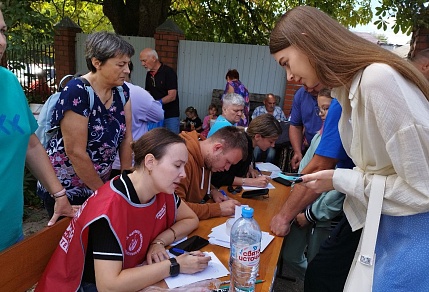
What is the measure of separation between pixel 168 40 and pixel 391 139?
21.6 ft

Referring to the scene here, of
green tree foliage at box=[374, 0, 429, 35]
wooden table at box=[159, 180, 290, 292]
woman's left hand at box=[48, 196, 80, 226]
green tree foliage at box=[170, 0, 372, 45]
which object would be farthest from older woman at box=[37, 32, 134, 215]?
green tree foliage at box=[170, 0, 372, 45]

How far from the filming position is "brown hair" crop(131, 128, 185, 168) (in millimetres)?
1603

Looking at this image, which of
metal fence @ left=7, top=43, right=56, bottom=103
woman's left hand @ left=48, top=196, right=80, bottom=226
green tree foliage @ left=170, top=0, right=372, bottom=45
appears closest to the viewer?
woman's left hand @ left=48, top=196, right=80, bottom=226

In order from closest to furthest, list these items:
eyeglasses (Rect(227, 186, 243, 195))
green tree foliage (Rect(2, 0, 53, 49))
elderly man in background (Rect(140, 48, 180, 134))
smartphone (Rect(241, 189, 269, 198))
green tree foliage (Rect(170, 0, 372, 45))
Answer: smartphone (Rect(241, 189, 269, 198)) → eyeglasses (Rect(227, 186, 243, 195)) → green tree foliage (Rect(2, 0, 53, 49)) → elderly man in background (Rect(140, 48, 180, 134)) → green tree foliage (Rect(170, 0, 372, 45))

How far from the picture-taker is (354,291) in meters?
1.29

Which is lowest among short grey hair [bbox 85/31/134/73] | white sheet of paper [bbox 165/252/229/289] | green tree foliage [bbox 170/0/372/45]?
white sheet of paper [bbox 165/252/229/289]

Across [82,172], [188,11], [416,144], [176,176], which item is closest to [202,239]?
[176,176]

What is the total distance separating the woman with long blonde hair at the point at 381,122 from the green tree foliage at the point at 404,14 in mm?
3868

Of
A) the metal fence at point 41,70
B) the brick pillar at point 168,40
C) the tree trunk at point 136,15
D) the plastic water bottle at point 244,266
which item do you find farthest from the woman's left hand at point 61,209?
the metal fence at point 41,70

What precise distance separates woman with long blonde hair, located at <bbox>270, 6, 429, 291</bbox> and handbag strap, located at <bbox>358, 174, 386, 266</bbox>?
0.07 feet

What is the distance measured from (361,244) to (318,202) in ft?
3.28

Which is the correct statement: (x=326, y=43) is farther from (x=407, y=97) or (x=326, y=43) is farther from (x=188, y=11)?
(x=188, y=11)

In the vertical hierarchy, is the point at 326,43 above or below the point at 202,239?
above

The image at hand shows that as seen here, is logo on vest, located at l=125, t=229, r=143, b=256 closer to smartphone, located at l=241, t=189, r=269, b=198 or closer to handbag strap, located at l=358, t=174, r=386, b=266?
handbag strap, located at l=358, t=174, r=386, b=266
